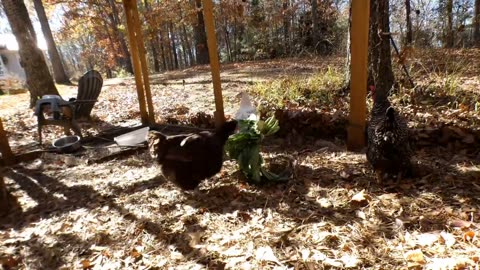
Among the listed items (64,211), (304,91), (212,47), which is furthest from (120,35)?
(64,211)

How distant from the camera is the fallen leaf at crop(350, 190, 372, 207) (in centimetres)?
200

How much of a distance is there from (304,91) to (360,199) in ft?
8.16

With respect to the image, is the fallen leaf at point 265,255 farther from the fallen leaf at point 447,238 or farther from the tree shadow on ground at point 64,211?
the fallen leaf at point 447,238

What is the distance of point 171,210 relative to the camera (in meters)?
2.26

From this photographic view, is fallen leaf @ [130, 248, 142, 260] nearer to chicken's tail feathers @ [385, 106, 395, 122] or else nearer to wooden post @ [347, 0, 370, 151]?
chicken's tail feathers @ [385, 106, 395, 122]

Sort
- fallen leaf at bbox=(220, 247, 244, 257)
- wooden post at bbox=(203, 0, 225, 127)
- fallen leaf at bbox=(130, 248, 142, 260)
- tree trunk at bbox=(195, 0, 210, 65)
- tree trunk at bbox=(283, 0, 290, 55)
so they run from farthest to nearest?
tree trunk at bbox=(283, 0, 290, 55) < tree trunk at bbox=(195, 0, 210, 65) < wooden post at bbox=(203, 0, 225, 127) < fallen leaf at bbox=(130, 248, 142, 260) < fallen leaf at bbox=(220, 247, 244, 257)

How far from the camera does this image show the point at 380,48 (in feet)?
11.9

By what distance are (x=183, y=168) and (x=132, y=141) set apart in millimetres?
1657

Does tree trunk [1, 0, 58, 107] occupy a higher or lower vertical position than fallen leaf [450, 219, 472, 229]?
higher

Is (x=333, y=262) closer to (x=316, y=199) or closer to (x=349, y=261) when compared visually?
(x=349, y=261)

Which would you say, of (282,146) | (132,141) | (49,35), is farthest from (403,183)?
(49,35)

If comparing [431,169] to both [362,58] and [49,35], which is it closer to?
[362,58]

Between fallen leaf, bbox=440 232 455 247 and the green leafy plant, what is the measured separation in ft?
3.56

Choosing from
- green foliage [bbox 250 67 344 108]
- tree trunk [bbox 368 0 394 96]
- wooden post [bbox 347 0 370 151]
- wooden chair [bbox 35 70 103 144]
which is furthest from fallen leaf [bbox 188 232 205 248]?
wooden chair [bbox 35 70 103 144]
